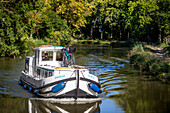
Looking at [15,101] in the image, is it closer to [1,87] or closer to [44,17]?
[1,87]

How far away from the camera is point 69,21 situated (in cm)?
5719

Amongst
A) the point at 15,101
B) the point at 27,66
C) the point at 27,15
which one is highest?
the point at 27,15

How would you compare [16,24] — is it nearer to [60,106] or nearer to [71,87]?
[71,87]

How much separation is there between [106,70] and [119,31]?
198ft

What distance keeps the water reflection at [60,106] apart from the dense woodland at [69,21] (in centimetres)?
1978

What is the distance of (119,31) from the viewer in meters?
86.2

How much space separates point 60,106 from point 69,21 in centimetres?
4397

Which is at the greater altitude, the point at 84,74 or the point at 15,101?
the point at 84,74

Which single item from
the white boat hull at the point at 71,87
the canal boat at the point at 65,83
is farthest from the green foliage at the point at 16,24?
the white boat hull at the point at 71,87

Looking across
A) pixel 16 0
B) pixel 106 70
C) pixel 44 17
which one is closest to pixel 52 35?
pixel 44 17

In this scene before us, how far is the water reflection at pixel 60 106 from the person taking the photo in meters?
13.7

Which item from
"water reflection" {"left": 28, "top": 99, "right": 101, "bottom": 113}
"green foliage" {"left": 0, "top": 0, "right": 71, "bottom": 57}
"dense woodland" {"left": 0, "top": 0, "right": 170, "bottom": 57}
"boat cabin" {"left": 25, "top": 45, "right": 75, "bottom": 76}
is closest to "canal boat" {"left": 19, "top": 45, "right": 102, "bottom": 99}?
"water reflection" {"left": 28, "top": 99, "right": 101, "bottom": 113}

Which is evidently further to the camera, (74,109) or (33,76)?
(33,76)

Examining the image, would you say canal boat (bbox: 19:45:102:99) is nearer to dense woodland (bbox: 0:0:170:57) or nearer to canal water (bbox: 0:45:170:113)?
canal water (bbox: 0:45:170:113)
